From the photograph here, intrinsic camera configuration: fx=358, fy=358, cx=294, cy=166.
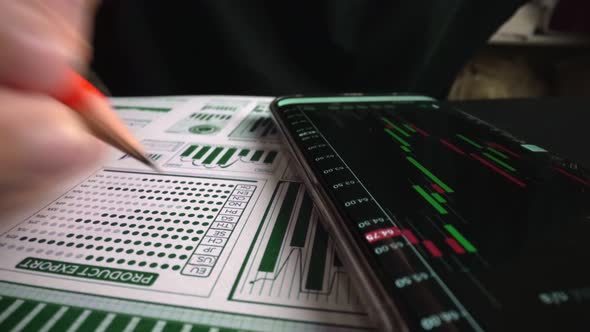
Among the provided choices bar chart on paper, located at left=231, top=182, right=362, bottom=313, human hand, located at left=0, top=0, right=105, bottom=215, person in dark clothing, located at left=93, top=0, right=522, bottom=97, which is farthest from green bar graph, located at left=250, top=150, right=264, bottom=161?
person in dark clothing, located at left=93, top=0, right=522, bottom=97

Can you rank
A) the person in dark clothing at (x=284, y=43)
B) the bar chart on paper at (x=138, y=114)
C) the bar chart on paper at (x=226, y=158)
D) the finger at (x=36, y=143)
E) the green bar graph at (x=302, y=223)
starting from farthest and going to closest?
the person in dark clothing at (x=284, y=43) < the bar chart on paper at (x=138, y=114) < the bar chart on paper at (x=226, y=158) < the green bar graph at (x=302, y=223) < the finger at (x=36, y=143)

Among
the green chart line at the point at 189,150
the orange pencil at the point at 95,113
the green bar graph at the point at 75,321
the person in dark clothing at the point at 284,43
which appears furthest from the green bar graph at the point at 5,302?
the person in dark clothing at the point at 284,43

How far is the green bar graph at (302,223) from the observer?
260 mm

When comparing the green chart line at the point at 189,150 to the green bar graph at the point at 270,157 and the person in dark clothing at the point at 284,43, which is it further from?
the person in dark clothing at the point at 284,43

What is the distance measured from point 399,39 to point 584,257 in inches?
28.8

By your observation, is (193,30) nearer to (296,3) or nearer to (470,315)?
(296,3)

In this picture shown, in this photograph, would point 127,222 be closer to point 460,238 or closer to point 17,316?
point 17,316

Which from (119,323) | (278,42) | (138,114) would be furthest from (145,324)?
(278,42)

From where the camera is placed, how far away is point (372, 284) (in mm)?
189

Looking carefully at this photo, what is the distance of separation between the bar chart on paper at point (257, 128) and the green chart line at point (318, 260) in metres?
0.20

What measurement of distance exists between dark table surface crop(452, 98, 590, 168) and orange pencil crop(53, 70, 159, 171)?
389 millimetres

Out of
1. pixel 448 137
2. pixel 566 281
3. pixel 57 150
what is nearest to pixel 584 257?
pixel 566 281

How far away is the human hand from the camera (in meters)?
0.16

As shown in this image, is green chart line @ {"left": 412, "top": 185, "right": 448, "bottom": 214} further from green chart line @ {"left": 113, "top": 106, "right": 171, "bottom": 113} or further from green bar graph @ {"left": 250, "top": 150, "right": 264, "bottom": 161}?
green chart line @ {"left": 113, "top": 106, "right": 171, "bottom": 113}
